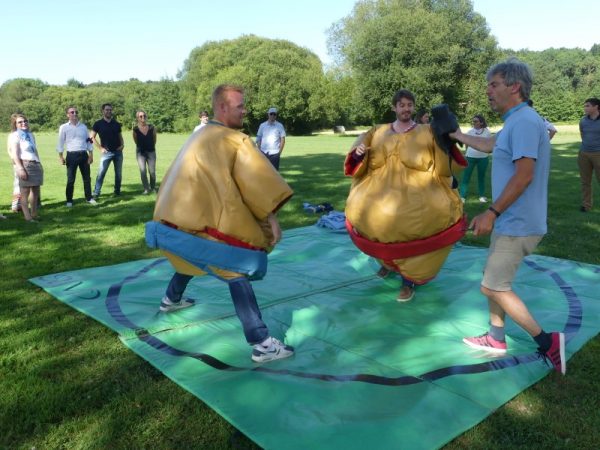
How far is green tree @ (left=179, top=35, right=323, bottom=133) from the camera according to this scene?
5000cm

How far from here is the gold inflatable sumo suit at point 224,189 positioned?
3244mm

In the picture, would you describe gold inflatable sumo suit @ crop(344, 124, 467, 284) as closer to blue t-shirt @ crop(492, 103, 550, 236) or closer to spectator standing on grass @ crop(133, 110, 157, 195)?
blue t-shirt @ crop(492, 103, 550, 236)

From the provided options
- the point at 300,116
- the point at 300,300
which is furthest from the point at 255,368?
the point at 300,116

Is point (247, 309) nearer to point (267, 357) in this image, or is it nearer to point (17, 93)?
point (267, 357)

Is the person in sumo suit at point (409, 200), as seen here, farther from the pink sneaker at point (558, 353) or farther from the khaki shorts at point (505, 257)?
the pink sneaker at point (558, 353)

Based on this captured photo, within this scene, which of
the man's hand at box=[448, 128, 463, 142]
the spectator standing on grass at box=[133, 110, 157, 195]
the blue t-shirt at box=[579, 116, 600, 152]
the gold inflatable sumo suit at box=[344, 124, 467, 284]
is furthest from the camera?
the spectator standing on grass at box=[133, 110, 157, 195]

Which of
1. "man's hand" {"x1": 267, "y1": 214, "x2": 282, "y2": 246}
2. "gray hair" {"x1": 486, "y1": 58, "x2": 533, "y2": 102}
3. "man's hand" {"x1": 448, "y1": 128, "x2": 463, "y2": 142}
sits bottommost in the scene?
"man's hand" {"x1": 267, "y1": 214, "x2": 282, "y2": 246}

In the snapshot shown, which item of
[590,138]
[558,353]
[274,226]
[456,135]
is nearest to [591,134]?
[590,138]

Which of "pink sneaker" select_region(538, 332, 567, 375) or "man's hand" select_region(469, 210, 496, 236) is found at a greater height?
"man's hand" select_region(469, 210, 496, 236)

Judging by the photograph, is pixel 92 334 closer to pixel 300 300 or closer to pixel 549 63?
pixel 300 300

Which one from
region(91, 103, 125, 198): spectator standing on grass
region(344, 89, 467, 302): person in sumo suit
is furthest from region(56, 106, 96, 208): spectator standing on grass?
region(344, 89, 467, 302): person in sumo suit

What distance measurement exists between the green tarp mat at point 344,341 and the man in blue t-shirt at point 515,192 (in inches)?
16.4

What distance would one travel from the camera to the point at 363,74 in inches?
1634

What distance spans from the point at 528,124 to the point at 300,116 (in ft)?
159
